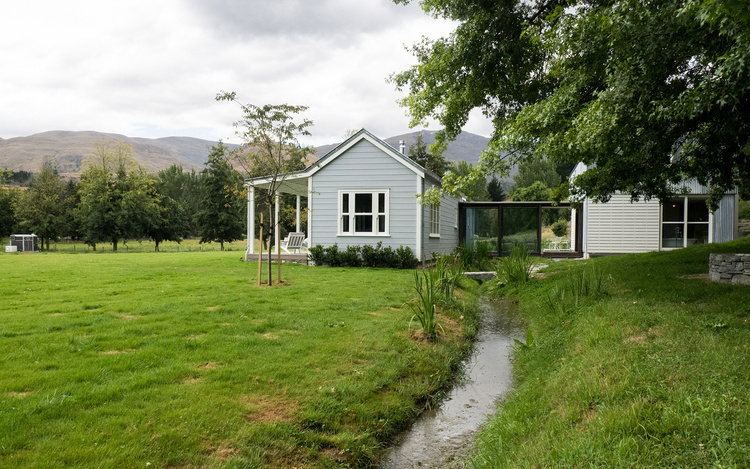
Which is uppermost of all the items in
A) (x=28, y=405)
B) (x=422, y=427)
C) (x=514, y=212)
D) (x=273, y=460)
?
(x=514, y=212)

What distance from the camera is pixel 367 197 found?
1470cm

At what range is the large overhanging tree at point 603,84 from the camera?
5.16 meters

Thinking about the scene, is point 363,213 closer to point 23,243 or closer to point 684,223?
point 684,223

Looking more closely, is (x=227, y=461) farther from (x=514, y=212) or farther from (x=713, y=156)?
(x=514, y=212)

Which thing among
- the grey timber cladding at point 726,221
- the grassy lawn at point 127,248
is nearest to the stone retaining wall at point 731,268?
the grey timber cladding at point 726,221

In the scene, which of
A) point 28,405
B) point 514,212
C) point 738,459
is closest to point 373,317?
point 28,405

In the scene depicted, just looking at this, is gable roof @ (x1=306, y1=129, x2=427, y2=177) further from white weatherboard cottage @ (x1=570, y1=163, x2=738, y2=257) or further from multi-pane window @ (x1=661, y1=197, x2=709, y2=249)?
multi-pane window @ (x1=661, y1=197, x2=709, y2=249)

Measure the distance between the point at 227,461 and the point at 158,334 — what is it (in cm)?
293

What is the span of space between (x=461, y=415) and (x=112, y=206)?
34.9m

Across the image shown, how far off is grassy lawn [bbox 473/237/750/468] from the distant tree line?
27.1m

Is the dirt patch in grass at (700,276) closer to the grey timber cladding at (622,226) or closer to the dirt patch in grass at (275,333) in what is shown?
the dirt patch in grass at (275,333)

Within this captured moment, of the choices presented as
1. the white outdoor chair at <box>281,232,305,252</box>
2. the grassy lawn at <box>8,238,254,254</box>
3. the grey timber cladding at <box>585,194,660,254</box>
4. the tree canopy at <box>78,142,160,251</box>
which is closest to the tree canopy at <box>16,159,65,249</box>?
the grassy lawn at <box>8,238,254,254</box>

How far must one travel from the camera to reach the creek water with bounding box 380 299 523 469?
3219 millimetres

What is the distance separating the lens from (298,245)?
17438 mm
